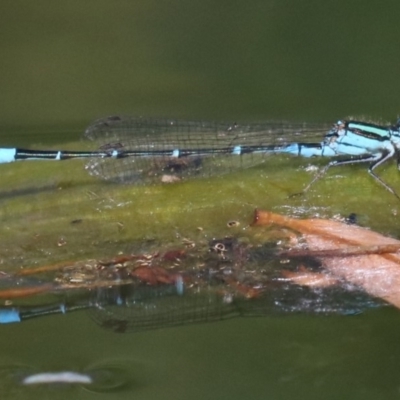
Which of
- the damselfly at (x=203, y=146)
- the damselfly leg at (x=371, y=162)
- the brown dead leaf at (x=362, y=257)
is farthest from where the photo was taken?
the damselfly at (x=203, y=146)

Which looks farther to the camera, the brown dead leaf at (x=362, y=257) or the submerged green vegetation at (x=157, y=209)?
the submerged green vegetation at (x=157, y=209)

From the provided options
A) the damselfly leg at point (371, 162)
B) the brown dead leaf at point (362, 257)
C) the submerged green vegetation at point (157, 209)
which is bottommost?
the brown dead leaf at point (362, 257)

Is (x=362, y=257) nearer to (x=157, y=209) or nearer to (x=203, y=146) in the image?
(x=157, y=209)

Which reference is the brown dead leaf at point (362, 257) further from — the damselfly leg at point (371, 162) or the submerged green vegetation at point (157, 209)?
the damselfly leg at point (371, 162)

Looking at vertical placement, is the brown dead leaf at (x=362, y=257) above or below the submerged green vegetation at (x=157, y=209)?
below

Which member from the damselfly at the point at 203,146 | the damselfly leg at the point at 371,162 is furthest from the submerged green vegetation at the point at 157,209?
the damselfly at the point at 203,146

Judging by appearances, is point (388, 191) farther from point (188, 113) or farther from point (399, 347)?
point (188, 113)

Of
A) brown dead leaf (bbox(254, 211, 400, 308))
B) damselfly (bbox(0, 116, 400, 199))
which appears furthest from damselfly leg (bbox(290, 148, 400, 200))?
brown dead leaf (bbox(254, 211, 400, 308))

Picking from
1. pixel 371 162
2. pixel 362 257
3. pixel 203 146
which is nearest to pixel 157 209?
pixel 203 146

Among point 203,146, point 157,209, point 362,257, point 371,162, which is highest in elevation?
point 203,146
